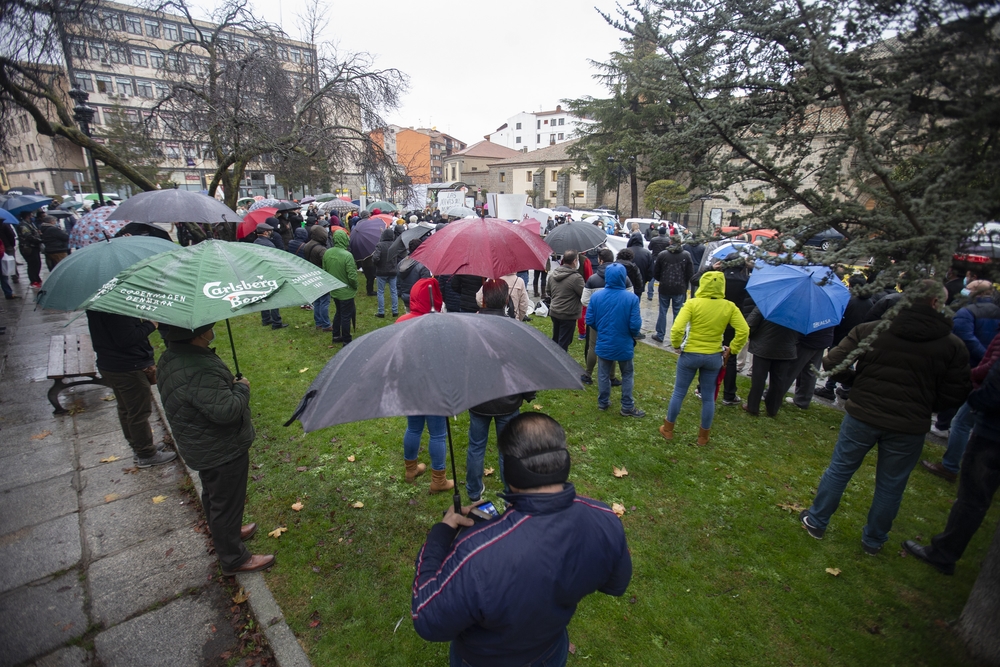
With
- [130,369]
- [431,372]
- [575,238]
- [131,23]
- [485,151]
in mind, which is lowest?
[130,369]

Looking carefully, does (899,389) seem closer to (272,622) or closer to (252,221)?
(272,622)

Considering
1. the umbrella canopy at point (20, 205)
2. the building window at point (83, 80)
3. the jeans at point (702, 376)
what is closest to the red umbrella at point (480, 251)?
the jeans at point (702, 376)

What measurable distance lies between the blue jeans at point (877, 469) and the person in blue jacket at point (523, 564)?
290cm

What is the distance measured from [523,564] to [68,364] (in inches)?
293

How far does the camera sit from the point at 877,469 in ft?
11.9

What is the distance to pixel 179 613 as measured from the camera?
333 cm

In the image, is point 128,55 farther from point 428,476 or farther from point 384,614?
point 384,614

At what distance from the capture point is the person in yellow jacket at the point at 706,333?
4.93 m

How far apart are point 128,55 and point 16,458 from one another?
10.8m

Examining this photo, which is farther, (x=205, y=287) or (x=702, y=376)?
(x=702, y=376)

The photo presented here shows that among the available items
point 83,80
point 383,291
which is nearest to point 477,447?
Result: point 383,291

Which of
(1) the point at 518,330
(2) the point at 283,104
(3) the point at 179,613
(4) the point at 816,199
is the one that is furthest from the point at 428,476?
(2) the point at 283,104

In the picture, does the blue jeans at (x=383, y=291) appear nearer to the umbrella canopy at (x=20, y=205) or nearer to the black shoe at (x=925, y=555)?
the black shoe at (x=925, y=555)

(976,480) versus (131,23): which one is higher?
(131,23)
